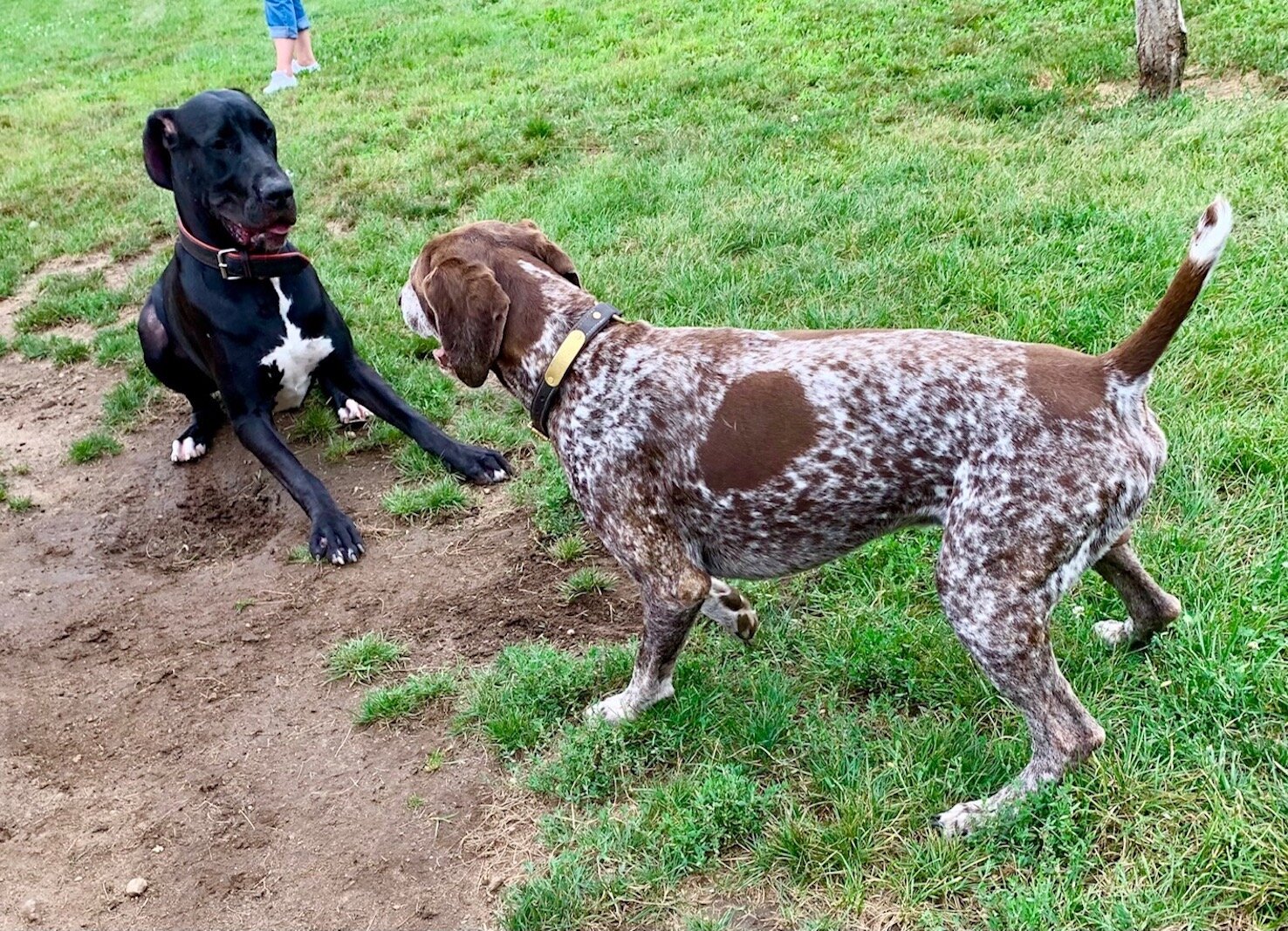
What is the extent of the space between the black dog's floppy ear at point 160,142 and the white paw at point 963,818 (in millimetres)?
4986

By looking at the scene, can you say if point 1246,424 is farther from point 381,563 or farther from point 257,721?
point 257,721

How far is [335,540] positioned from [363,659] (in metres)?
0.93

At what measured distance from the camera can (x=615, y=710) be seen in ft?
12.1

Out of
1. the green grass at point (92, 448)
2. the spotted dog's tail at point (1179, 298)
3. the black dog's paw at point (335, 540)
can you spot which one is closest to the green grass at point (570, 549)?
the black dog's paw at point (335, 540)

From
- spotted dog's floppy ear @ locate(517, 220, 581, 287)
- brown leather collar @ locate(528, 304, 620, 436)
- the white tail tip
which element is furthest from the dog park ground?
spotted dog's floppy ear @ locate(517, 220, 581, 287)

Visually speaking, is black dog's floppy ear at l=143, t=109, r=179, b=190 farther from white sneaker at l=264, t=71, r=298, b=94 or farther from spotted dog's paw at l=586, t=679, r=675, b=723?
white sneaker at l=264, t=71, r=298, b=94

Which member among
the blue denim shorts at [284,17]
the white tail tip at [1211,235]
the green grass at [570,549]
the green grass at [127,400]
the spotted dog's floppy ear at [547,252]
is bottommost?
the green grass at [570,549]

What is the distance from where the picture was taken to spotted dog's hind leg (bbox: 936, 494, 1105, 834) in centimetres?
283

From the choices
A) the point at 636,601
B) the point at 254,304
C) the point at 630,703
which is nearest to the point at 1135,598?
the point at 630,703

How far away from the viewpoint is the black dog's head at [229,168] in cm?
524

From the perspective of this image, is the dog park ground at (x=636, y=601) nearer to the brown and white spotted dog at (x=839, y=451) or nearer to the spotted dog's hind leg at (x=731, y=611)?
the spotted dog's hind leg at (x=731, y=611)

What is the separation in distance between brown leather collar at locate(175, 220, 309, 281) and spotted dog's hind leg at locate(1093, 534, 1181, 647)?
4281 millimetres

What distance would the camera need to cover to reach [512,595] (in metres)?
4.55

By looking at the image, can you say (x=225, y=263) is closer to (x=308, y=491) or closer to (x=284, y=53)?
A: (x=308, y=491)
